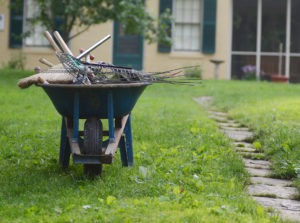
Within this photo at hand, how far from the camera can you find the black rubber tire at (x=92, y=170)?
3.47 meters

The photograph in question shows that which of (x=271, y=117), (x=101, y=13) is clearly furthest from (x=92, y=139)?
(x=101, y=13)

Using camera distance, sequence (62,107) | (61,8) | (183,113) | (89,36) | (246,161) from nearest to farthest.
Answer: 1. (62,107)
2. (246,161)
3. (183,113)
4. (61,8)
5. (89,36)

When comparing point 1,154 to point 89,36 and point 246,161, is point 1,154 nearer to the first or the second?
point 246,161

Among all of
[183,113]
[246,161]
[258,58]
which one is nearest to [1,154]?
[246,161]

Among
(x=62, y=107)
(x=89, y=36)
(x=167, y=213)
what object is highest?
(x=89, y=36)

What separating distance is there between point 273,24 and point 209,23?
6.85ft

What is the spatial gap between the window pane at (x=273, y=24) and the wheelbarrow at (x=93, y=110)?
12110 millimetres

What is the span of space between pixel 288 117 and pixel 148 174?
295cm

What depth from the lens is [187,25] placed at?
14578 millimetres

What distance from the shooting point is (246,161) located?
4.26 m

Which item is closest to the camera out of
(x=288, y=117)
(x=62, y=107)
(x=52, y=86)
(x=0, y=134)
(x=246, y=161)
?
(x=52, y=86)

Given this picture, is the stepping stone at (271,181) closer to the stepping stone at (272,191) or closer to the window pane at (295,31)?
the stepping stone at (272,191)

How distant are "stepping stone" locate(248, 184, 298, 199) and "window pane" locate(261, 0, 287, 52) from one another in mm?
11961

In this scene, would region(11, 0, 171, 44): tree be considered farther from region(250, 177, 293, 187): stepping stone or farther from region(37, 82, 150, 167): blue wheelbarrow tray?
region(250, 177, 293, 187): stepping stone
